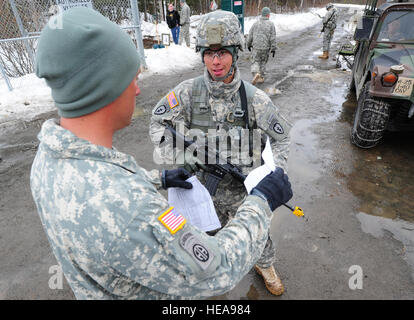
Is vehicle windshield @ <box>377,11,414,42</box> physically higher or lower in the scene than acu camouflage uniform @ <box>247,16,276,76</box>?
higher

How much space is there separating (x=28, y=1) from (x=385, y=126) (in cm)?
838

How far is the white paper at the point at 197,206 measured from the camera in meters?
1.43

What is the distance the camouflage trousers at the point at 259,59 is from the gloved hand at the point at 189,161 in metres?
6.27

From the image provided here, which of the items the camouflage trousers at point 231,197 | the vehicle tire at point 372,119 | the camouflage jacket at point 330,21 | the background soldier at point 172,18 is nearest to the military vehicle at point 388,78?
the vehicle tire at point 372,119

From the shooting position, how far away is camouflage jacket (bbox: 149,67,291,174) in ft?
6.20

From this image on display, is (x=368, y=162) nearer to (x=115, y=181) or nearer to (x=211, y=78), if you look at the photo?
(x=211, y=78)

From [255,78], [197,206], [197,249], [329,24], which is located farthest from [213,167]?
[329,24]

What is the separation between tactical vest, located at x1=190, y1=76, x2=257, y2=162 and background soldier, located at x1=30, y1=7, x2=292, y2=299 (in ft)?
3.72

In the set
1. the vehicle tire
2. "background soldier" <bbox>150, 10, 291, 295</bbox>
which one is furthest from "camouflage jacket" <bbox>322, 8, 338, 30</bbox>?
"background soldier" <bbox>150, 10, 291, 295</bbox>

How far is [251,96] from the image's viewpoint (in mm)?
1914

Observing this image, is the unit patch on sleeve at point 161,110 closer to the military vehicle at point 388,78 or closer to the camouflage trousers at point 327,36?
the military vehicle at point 388,78

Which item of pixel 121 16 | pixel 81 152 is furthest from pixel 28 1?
pixel 81 152

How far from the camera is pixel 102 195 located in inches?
29.0

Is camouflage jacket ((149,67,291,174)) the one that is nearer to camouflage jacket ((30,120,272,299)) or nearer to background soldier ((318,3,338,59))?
camouflage jacket ((30,120,272,299))
